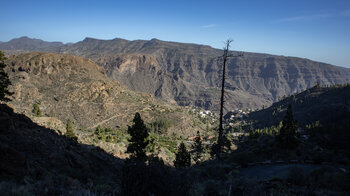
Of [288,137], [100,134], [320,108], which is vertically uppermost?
[288,137]

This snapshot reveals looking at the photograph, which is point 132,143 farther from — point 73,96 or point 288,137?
point 73,96

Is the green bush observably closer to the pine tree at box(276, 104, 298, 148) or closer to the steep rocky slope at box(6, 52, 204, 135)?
the steep rocky slope at box(6, 52, 204, 135)

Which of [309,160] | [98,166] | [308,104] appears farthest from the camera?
[308,104]

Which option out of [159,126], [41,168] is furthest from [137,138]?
[159,126]

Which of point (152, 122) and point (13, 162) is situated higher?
point (13, 162)

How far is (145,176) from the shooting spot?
4996 mm

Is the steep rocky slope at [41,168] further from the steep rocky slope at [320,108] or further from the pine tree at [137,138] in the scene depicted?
the steep rocky slope at [320,108]

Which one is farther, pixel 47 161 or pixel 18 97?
pixel 18 97

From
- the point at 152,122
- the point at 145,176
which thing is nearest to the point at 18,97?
the point at 152,122

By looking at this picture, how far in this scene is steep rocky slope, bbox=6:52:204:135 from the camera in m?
60.9

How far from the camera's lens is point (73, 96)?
67.4m

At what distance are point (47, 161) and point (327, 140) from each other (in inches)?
955

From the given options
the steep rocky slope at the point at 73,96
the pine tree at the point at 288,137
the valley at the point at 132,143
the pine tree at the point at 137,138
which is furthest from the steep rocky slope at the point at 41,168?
the steep rocky slope at the point at 73,96

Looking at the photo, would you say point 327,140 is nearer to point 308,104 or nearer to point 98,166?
point 98,166
